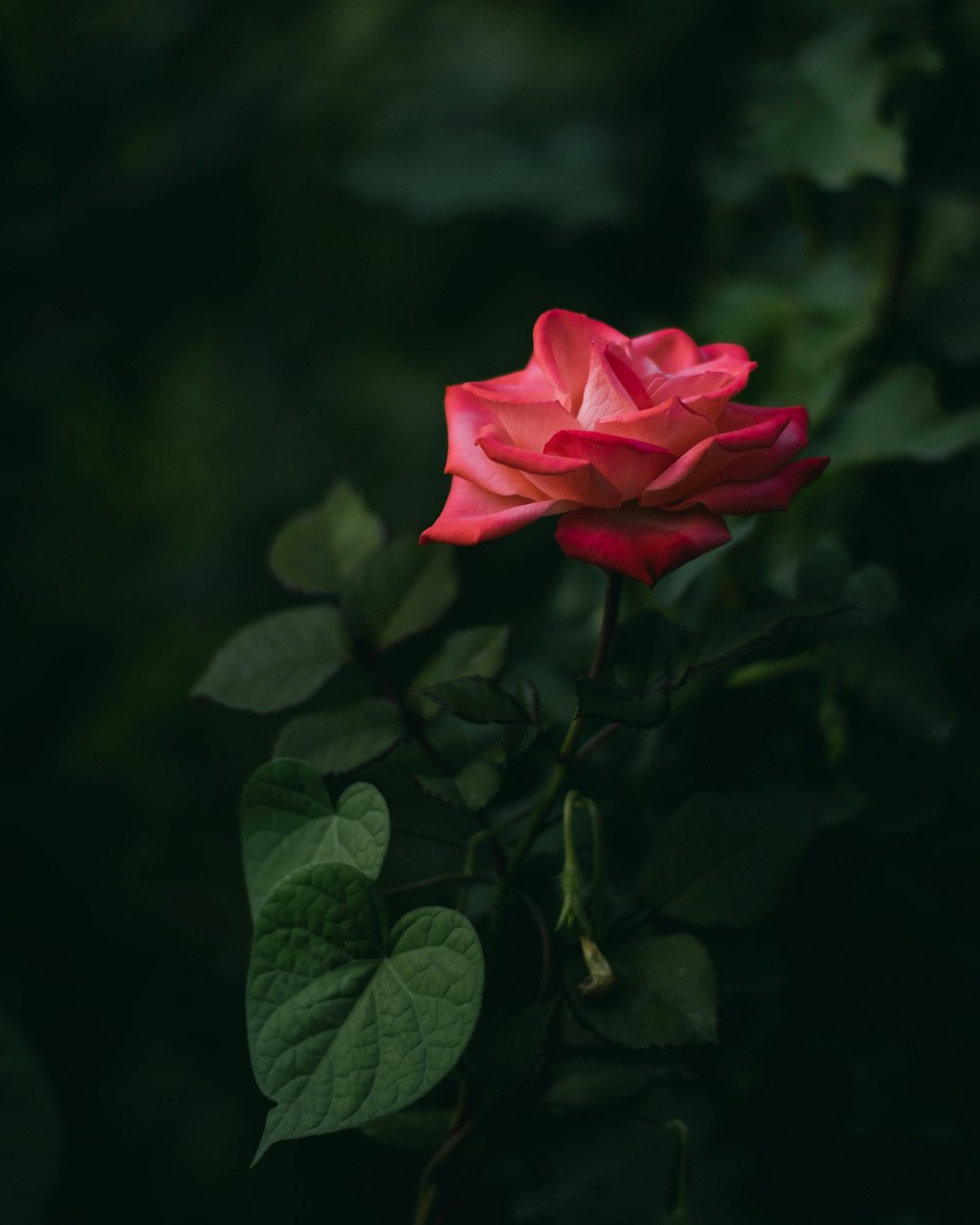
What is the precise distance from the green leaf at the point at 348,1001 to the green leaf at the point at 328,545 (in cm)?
18

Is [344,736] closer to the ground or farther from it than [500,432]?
closer to the ground

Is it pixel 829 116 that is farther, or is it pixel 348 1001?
pixel 829 116

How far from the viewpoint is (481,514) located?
38 centimetres

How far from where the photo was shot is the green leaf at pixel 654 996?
37cm

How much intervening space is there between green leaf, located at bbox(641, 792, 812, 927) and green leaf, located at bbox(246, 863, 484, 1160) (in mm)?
113

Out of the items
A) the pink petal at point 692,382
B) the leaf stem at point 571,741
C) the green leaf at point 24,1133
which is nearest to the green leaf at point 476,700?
the leaf stem at point 571,741

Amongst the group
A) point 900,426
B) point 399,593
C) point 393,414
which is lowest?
point 393,414

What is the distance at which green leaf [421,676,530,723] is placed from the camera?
395 mm

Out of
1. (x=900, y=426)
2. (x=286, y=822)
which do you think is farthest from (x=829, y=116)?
(x=286, y=822)

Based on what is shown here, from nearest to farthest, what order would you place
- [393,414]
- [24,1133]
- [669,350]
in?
[669,350] → [24,1133] → [393,414]

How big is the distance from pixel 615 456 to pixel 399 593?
19cm

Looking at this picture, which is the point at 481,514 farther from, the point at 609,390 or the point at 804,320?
the point at 804,320

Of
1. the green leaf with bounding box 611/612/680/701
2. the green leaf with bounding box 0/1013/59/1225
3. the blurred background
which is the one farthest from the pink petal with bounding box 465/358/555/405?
the green leaf with bounding box 0/1013/59/1225

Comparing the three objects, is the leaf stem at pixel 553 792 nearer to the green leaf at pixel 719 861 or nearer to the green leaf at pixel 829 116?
the green leaf at pixel 719 861
